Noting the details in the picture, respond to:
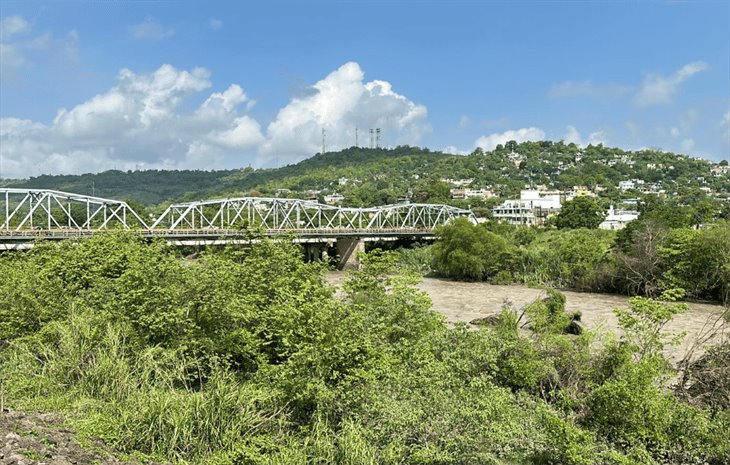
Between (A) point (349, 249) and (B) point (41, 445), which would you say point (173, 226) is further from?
(B) point (41, 445)

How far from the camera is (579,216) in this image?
291 feet


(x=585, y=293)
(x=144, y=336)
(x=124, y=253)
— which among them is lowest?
(x=585, y=293)

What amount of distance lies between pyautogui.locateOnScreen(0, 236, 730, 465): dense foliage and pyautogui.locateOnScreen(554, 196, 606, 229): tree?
75.5 m

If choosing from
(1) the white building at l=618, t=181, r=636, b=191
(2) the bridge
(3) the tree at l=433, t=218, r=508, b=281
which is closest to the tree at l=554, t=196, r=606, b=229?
(2) the bridge

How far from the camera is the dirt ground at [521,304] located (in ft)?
106

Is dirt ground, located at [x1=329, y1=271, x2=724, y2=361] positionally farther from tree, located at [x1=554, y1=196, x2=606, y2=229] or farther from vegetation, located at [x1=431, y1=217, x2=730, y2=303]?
tree, located at [x1=554, y1=196, x2=606, y2=229]

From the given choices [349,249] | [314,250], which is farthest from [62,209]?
[349,249]

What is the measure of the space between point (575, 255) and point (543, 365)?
38.6 m

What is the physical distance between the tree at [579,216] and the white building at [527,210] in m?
22.9

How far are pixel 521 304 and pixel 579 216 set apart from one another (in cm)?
5297

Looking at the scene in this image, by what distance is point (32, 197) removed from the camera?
176 feet

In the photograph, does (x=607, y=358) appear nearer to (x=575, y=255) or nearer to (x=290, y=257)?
(x=290, y=257)

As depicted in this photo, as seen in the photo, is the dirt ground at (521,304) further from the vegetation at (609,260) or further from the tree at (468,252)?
the tree at (468,252)

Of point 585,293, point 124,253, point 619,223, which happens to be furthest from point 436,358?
point 619,223
